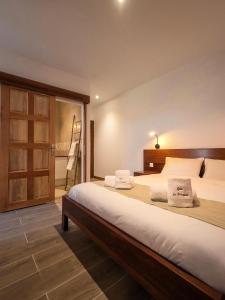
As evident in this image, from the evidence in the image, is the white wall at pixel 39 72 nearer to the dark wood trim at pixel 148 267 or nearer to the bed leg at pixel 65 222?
the bed leg at pixel 65 222

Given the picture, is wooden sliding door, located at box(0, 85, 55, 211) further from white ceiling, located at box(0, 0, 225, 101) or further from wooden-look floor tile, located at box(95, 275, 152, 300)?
wooden-look floor tile, located at box(95, 275, 152, 300)

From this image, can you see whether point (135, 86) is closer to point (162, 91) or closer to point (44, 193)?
point (162, 91)

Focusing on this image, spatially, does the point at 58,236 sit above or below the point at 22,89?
below

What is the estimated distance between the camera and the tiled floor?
115 centimetres

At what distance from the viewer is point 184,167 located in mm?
2682

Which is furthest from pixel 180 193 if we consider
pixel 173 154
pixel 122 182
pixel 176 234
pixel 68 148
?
pixel 68 148

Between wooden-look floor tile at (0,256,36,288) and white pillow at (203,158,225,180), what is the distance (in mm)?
2424

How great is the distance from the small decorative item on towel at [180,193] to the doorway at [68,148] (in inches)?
105

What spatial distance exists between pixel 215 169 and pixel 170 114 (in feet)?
4.80

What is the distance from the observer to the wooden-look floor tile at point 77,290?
112 cm

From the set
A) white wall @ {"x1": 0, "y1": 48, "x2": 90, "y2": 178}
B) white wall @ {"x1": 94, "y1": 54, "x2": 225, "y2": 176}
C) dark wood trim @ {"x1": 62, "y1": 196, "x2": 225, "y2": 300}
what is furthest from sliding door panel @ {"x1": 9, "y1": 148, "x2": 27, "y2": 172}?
white wall @ {"x1": 94, "y1": 54, "x2": 225, "y2": 176}

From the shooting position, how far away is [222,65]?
8.81 feet

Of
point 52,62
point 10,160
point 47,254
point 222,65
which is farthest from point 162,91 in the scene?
point 47,254

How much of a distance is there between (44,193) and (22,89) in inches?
72.8
